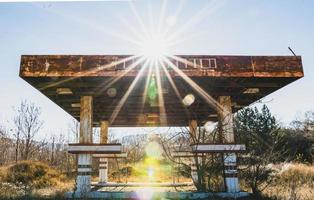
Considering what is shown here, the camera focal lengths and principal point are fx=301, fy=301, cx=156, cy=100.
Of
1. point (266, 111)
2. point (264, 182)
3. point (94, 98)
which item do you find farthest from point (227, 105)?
point (266, 111)

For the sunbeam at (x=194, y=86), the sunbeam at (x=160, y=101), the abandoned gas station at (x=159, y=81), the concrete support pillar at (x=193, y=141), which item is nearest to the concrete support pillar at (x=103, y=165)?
the sunbeam at (x=160, y=101)

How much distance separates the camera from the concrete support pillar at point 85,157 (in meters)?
11.6

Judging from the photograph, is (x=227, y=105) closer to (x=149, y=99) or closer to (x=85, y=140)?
(x=149, y=99)

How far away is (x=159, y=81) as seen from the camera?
11312 millimetres

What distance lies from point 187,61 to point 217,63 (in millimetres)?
1106

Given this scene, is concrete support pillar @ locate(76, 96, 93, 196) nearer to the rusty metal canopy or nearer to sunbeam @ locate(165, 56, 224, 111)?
the rusty metal canopy

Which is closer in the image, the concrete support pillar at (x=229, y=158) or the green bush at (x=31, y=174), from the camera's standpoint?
the concrete support pillar at (x=229, y=158)

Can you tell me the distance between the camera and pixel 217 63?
11.0m

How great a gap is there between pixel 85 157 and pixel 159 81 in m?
4.18

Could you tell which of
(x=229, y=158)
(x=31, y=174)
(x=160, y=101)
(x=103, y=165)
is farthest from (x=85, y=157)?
(x=31, y=174)

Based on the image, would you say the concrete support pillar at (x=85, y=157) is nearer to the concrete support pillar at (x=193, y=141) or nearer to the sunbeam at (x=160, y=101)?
the sunbeam at (x=160, y=101)

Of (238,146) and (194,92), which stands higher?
(194,92)

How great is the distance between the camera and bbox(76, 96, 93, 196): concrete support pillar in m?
11.6

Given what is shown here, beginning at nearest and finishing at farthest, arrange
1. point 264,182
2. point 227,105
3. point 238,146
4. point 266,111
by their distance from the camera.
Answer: point 238,146 < point 227,105 < point 264,182 < point 266,111
